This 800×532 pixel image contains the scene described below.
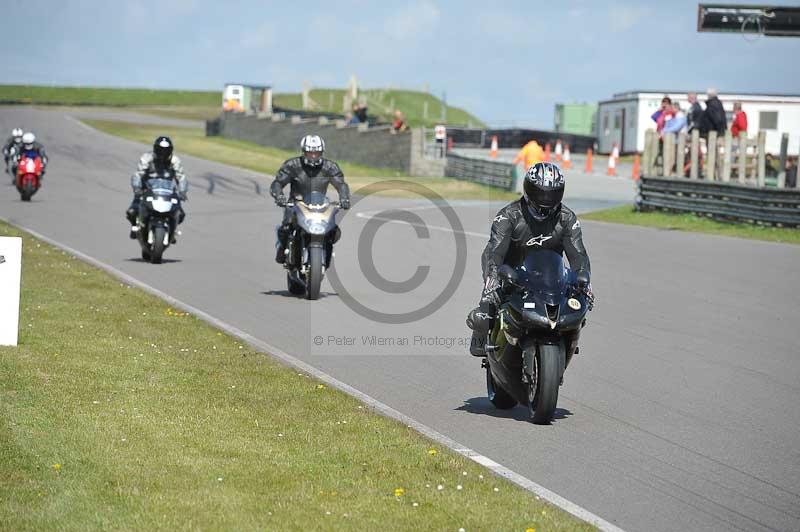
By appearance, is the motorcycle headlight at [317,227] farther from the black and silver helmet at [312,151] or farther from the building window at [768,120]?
A: the building window at [768,120]

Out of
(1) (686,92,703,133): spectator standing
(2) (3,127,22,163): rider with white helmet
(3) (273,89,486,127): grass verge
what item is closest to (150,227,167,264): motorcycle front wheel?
(1) (686,92,703,133): spectator standing

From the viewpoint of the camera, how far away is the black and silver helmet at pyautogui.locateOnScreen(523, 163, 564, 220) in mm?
8719

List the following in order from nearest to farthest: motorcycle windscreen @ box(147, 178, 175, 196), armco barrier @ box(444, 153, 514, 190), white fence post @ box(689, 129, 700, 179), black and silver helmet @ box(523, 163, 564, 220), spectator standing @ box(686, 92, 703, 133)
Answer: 1. black and silver helmet @ box(523, 163, 564, 220)
2. motorcycle windscreen @ box(147, 178, 175, 196)
3. white fence post @ box(689, 129, 700, 179)
4. spectator standing @ box(686, 92, 703, 133)
5. armco barrier @ box(444, 153, 514, 190)

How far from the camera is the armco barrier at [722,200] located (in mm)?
25125

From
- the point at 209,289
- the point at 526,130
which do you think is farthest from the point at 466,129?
the point at 209,289

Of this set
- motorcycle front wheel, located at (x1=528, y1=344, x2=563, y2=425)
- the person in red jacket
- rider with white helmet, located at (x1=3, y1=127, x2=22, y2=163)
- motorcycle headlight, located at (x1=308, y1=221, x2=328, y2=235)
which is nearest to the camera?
motorcycle front wheel, located at (x1=528, y1=344, x2=563, y2=425)

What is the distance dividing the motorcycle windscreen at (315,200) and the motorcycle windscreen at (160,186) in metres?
4.07

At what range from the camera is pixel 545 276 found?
28.3ft

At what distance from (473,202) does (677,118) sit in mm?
8091

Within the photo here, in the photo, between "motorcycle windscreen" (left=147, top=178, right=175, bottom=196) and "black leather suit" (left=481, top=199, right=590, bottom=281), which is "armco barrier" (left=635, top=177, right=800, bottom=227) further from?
"black leather suit" (left=481, top=199, right=590, bottom=281)

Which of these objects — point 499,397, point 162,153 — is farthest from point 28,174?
point 499,397

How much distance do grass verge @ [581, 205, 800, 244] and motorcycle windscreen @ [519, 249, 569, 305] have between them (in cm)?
1590

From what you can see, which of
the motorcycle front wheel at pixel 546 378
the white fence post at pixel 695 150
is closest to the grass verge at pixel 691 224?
the white fence post at pixel 695 150

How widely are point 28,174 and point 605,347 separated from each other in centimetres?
2267
